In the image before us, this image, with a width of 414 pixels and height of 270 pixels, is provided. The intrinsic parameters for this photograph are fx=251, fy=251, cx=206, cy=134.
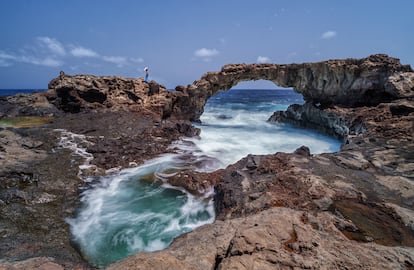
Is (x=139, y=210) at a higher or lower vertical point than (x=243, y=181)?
lower

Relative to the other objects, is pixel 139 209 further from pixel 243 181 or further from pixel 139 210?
pixel 243 181

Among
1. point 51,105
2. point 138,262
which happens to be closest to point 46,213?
point 138,262

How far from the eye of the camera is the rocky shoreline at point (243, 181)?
3205mm

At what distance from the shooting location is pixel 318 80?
19.9 meters

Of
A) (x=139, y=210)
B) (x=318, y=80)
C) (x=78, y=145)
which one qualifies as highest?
(x=318, y=80)

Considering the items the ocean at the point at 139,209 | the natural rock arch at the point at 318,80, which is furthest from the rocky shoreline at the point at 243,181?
the ocean at the point at 139,209

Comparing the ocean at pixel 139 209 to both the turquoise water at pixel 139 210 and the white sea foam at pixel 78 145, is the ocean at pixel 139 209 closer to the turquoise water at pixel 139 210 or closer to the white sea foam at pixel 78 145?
the turquoise water at pixel 139 210

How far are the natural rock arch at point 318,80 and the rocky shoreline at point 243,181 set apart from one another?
0.11 meters

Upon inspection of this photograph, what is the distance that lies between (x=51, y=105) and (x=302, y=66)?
19000 millimetres

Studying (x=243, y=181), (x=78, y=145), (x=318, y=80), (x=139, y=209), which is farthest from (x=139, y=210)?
(x=318, y=80)

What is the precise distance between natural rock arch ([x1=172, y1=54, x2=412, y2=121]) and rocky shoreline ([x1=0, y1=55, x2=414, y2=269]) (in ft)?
0.37

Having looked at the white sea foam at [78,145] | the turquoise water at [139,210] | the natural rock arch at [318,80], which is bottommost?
the turquoise water at [139,210]

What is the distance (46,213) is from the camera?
19.7 ft

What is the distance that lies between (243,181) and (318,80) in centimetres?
1653
